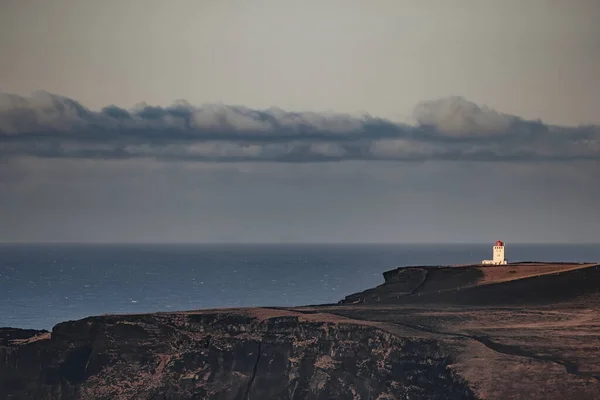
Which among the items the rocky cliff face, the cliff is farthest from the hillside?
the rocky cliff face

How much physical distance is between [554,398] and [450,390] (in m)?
8.86

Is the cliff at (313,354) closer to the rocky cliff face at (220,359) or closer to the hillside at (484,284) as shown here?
the rocky cliff face at (220,359)

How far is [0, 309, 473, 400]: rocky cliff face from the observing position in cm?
10450

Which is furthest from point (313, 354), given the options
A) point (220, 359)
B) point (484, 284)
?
point (484, 284)

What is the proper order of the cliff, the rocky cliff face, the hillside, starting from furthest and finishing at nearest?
the hillside → the rocky cliff face → the cliff

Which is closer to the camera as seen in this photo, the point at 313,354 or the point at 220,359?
the point at 313,354

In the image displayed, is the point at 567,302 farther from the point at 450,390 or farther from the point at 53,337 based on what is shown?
the point at 53,337

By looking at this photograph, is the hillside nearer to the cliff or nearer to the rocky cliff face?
the cliff

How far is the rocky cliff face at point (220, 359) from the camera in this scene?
104 metres

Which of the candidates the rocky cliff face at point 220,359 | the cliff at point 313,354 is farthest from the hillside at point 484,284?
the rocky cliff face at point 220,359

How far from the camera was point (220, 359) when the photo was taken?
4400 inches

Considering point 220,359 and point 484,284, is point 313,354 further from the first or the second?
point 484,284

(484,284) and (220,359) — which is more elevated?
(484,284)

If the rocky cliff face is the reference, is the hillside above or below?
above
